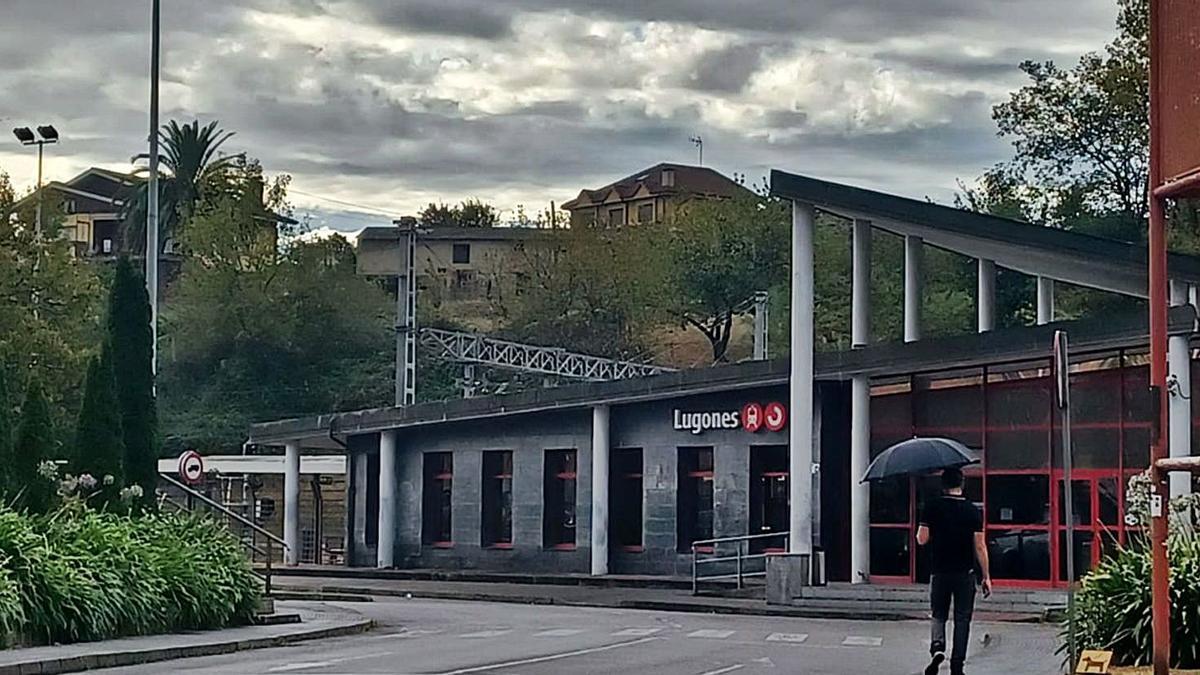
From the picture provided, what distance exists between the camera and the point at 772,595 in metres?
35.5

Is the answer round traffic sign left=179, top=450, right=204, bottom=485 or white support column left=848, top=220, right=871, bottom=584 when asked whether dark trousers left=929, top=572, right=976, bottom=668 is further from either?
round traffic sign left=179, top=450, right=204, bottom=485

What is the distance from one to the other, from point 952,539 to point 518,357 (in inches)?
2266

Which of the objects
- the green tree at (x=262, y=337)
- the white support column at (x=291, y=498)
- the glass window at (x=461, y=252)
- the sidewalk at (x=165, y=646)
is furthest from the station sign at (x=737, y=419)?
the glass window at (x=461, y=252)

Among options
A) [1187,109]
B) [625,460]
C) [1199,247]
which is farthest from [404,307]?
[1187,109]

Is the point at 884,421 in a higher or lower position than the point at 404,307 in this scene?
lower

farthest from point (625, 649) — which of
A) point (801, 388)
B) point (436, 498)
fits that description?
point (436, 498)

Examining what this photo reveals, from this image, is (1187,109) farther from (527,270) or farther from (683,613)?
(527,270)

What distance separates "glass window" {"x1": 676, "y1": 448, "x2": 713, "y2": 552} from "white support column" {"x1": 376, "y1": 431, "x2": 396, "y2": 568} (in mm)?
9657

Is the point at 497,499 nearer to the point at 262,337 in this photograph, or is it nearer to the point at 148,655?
the point at 148,655

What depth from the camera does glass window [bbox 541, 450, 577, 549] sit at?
152 feet

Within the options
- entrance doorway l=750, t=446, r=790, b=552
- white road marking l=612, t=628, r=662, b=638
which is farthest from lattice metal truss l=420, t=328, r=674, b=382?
white road marking l=612, t=628, r=662, b=638

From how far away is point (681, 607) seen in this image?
3522cm

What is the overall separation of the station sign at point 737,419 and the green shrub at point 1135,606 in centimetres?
2424

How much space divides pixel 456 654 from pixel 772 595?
1480 cm
